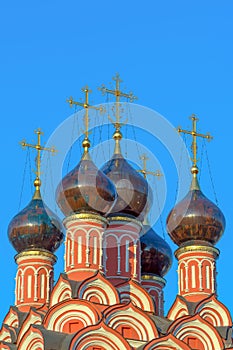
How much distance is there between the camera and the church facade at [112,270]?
23547 millimetres

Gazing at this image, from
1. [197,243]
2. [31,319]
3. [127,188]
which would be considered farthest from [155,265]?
[31,319]

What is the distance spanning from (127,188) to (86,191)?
179cm

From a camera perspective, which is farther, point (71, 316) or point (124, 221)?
point (124, 221)

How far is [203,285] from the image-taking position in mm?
25812

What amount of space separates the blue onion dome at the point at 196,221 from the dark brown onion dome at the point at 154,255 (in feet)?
4.22

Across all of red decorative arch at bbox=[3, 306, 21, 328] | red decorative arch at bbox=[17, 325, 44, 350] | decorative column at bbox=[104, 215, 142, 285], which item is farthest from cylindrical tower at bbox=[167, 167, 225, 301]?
red decorative arch at bbox=[17, 325, 44, 350]

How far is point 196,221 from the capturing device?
26.1 meters

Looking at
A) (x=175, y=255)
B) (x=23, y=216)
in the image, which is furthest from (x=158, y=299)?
(x=23, y=216)

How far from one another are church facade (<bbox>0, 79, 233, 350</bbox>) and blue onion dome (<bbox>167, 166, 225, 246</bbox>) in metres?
0.02

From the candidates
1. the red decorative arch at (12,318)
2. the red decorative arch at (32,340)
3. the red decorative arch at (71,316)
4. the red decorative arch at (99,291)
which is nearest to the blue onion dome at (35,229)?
the red decorative arch at (12,318)

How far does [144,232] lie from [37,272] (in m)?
2.88

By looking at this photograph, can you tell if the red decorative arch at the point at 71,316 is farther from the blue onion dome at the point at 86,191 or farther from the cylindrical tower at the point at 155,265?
the cylindrical tower at the point at 155,265

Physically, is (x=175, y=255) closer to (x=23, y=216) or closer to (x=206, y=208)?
(x=206, y=208)

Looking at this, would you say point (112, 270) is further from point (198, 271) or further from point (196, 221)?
point (196, 221)
